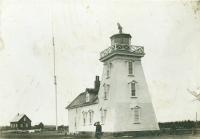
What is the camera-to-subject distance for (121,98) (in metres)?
9.91

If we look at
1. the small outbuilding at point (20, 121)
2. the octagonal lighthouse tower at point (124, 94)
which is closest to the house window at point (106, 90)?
the octagonal lighthouse tower at point (124, 94)

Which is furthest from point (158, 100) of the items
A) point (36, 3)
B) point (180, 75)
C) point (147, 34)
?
point (36, 3)

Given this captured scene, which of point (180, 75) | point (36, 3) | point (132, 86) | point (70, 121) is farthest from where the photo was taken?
point (132, 86)

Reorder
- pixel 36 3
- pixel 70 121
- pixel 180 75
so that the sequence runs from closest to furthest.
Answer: pixel 36 3 → pixel 180 75 → pixel 70 121

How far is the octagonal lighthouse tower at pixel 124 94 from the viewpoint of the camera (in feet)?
30.9

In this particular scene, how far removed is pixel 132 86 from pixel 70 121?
1.82m

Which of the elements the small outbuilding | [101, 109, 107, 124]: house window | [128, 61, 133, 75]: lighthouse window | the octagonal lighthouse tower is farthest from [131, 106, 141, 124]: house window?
the small outbuilding

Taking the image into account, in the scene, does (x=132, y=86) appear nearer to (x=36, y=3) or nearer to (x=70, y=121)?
(x=70, y=121)

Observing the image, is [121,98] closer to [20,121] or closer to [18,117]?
[20,121]

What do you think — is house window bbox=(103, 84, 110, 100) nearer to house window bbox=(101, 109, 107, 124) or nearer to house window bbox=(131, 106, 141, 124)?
house window bbox=(101, 109, 107, 124)

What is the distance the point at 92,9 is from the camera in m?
7.77

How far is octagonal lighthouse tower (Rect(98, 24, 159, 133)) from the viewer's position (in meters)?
9.41

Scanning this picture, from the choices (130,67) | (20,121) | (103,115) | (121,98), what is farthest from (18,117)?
(130,67)

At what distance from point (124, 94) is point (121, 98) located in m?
0.11
